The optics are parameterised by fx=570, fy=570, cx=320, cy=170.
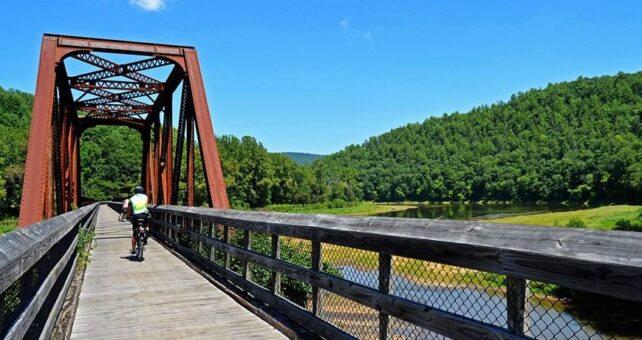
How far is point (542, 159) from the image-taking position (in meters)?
148

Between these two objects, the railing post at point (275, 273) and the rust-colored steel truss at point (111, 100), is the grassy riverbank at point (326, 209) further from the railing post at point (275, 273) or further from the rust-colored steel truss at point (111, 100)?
the railing post at point (275, 273)

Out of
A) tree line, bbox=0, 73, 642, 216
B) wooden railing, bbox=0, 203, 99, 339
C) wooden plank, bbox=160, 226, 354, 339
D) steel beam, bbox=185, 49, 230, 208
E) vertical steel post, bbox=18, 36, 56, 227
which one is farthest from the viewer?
tree line, bbox=0, 73, 642, 216

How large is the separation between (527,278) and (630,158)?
345 ft

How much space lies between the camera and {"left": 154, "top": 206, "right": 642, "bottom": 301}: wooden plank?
7.03 feet

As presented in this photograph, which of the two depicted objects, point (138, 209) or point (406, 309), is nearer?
point (406, 309)

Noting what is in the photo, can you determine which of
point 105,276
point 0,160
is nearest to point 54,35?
point 105,276

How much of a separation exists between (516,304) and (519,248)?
27cm

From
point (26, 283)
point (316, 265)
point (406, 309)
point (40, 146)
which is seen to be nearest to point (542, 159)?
point (40, 146)

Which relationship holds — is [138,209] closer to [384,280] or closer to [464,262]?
[384,280]

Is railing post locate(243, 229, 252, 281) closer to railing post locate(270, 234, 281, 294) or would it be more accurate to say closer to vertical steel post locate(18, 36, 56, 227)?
railing post locate(270, 234, 281, 294)

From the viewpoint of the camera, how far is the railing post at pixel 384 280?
147 inches

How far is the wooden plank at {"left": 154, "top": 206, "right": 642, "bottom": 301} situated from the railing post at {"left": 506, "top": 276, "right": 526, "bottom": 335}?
7 cm

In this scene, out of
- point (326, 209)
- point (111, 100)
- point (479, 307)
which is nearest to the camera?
point (479, 307)

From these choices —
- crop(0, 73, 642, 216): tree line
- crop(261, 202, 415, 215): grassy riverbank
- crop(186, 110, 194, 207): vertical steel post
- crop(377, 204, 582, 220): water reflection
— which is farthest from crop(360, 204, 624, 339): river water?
crop(261, 202, 415, 215): grassy riverbank
